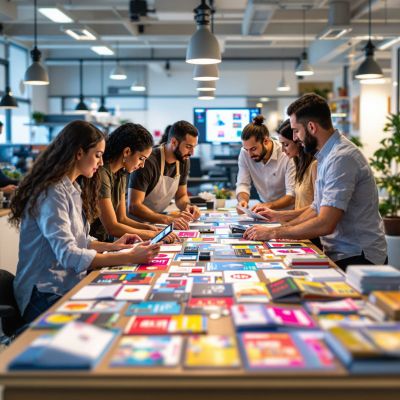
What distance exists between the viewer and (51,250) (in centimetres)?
254

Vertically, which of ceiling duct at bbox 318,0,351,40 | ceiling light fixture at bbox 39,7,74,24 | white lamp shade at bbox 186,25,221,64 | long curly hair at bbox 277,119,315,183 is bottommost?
long curly hair at bbox 277,119,315,183

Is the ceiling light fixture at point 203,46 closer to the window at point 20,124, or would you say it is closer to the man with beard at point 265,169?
the man with beard at point 265,169

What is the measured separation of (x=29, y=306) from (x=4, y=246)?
3.11m

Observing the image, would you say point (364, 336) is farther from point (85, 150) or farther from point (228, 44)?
point (228, 44)

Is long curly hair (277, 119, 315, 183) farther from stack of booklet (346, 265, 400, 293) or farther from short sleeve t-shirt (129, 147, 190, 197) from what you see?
stack of booklet (346, 265, 400, 293)

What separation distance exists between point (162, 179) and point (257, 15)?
202 inches

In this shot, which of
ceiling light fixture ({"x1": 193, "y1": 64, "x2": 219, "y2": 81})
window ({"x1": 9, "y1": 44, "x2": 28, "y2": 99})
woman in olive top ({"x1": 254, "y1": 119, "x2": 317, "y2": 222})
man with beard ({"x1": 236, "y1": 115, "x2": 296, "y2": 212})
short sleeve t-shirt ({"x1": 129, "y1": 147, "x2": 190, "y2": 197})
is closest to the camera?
woman in olive top ({"x1": 254, "y1": 119, "x2": 317, "y2": 222})

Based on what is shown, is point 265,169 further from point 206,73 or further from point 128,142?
point 128,142

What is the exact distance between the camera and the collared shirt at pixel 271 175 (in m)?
4.75

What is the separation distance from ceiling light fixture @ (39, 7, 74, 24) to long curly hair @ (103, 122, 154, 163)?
3.56 meters

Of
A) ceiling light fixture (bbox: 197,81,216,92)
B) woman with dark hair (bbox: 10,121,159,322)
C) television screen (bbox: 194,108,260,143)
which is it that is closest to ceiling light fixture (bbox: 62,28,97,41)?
television screen (bbox: 194,108,260,143)

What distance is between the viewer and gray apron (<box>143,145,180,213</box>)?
4.45 m

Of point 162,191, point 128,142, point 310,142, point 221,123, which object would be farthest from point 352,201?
point 221,123

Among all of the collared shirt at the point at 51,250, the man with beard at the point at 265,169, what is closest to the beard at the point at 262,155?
the man with beard at the point at 265,169
